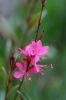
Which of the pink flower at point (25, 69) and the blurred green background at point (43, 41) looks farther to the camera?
the blurred green background at point (43, 41)

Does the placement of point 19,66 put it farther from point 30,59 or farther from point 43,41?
point 43,41

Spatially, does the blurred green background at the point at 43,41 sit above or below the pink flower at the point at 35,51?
above

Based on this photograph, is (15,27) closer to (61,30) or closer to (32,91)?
(32,91)

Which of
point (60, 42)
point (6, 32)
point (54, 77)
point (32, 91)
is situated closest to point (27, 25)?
point (6, 32)

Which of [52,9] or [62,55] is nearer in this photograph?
[62,55]

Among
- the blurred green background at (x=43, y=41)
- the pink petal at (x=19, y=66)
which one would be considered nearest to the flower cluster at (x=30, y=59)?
the pink petal at (x=19, y=66)

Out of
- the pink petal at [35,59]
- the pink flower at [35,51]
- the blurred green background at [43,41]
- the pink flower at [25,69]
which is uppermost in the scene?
the blurred green background at [43,41]

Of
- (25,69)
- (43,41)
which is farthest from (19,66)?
(43,41)

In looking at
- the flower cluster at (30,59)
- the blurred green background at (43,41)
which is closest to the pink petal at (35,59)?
the flower cluster at (30,59)

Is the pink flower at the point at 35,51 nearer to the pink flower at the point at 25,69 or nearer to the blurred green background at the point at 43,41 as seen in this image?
the pink flower at the point at 25,69
